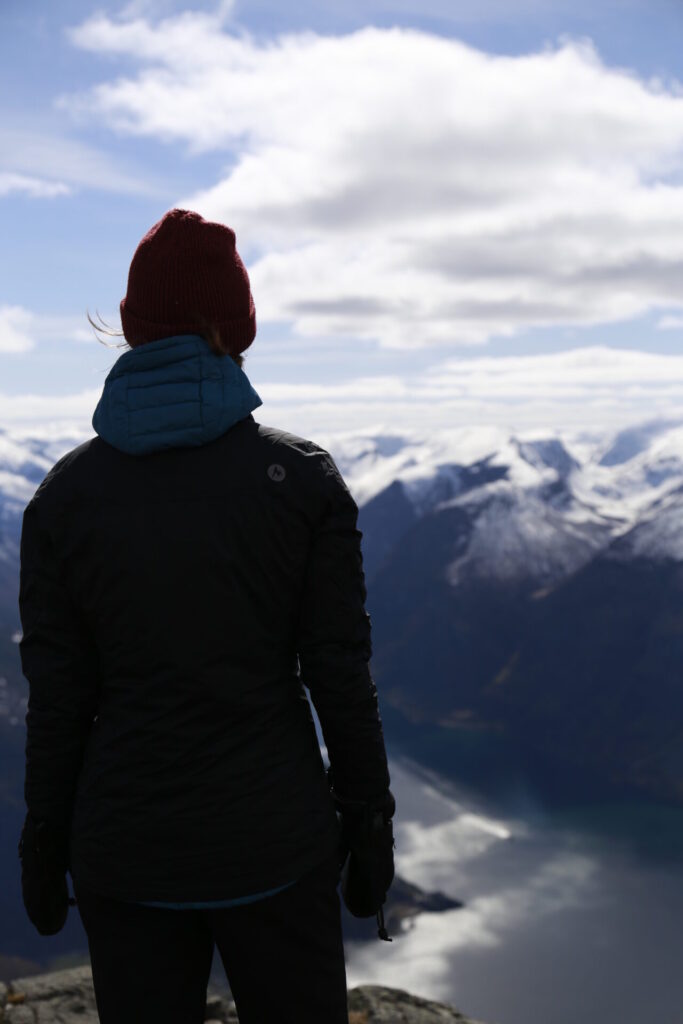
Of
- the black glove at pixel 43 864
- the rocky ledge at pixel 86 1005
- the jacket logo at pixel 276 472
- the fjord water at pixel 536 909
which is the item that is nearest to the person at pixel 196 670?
the jacket logo at pixel 276 472

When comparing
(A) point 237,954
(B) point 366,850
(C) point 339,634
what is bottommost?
(A) point 237,954

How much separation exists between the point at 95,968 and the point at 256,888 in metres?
0.84

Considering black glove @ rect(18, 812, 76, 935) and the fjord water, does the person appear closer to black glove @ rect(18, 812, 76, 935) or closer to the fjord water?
black glove @ rect(18, 812, 76, 935)

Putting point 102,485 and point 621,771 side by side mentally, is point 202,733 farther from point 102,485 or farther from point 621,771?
point 621,771

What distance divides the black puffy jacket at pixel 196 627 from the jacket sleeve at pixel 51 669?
1 cm

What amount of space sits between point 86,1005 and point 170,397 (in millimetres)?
7655

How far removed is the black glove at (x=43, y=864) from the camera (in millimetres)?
3828

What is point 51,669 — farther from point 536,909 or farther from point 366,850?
point 536,909

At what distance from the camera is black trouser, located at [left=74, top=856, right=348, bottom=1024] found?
3.46m

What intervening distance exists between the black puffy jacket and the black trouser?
124 millimetres

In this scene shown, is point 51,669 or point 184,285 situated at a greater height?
point 184,285

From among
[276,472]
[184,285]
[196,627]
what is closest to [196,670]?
[196,627]

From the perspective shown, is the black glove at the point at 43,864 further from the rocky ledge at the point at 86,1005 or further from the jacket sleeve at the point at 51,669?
the rocky ledge at the point at 86,1005

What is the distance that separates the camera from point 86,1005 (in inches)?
337
